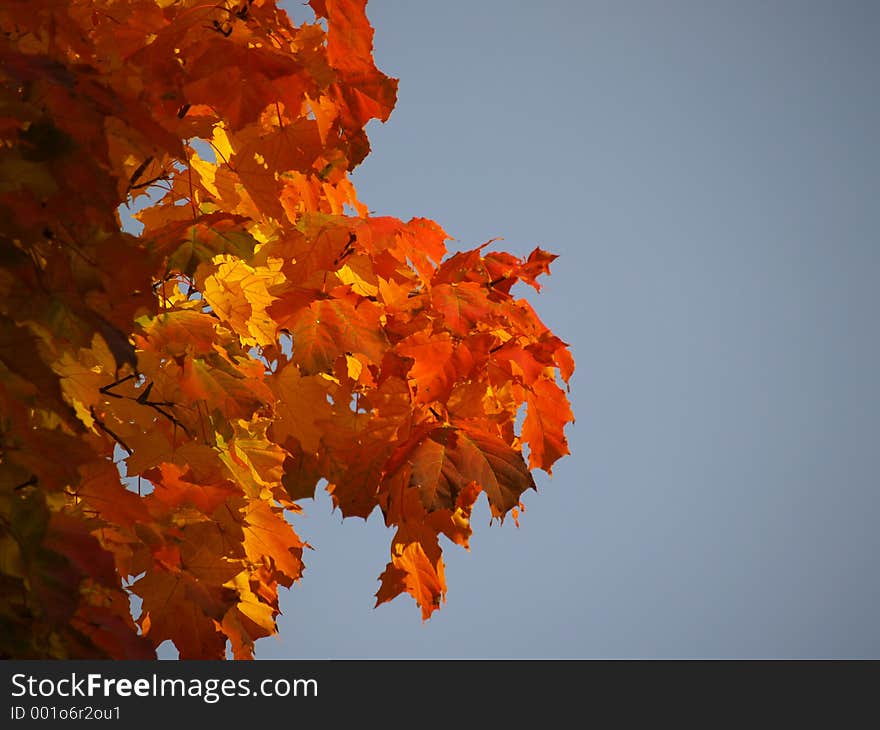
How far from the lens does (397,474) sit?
Result: 12.5 ft

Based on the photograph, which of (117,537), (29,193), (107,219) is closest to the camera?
(29,193)

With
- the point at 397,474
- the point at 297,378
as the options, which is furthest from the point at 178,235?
the point at 397,474

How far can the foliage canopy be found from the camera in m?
2.75

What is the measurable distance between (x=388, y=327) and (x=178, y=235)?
898mm

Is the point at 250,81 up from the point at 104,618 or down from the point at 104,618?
up

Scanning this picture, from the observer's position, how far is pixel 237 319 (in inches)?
157

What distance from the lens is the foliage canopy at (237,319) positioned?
2.75m

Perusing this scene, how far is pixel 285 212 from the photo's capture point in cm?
414

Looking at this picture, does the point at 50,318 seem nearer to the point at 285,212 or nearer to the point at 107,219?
the point at 107,219

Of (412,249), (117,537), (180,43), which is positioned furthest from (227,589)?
(180,43)

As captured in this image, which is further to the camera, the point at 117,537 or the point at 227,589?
the point at 227,589

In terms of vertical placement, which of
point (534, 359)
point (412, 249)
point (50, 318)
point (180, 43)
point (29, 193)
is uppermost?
point (180, 43)

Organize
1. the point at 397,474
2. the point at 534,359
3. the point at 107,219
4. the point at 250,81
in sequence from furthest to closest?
the point at 534,359 → the point at 397,474 → the point at 250,81 → the point at 107,219

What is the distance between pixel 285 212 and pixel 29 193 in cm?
164
